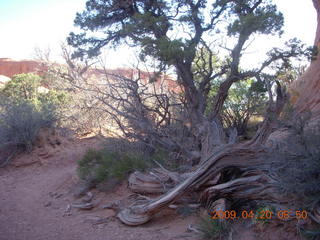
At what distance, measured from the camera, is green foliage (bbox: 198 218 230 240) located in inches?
178

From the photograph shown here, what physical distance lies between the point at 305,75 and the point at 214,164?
31.8ft

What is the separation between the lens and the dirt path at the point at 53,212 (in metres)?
5.36

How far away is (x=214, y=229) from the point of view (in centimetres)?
456

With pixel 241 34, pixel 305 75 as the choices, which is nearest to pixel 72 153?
pixel 241 34

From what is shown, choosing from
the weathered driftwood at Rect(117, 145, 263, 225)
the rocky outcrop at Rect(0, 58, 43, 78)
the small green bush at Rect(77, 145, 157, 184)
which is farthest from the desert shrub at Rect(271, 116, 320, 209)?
the rocky outcrop at Rect(0, 58, 43, 78)

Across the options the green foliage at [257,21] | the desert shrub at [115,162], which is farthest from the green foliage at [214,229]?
the green foliage at [257,21]

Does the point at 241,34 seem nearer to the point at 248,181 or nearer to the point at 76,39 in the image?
the point at 248,181

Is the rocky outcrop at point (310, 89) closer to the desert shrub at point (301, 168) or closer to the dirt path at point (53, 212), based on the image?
the desert shrub at point (301, 168)

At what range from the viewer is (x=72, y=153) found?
1245 centimetres

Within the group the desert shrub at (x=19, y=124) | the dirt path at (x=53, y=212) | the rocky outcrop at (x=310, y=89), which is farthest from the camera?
the desert shrub at (x=19, y=124)

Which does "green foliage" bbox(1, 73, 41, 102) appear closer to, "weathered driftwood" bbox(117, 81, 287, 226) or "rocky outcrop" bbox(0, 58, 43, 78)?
"weathered driftwood" bbox(117, 81, 287, 226)
